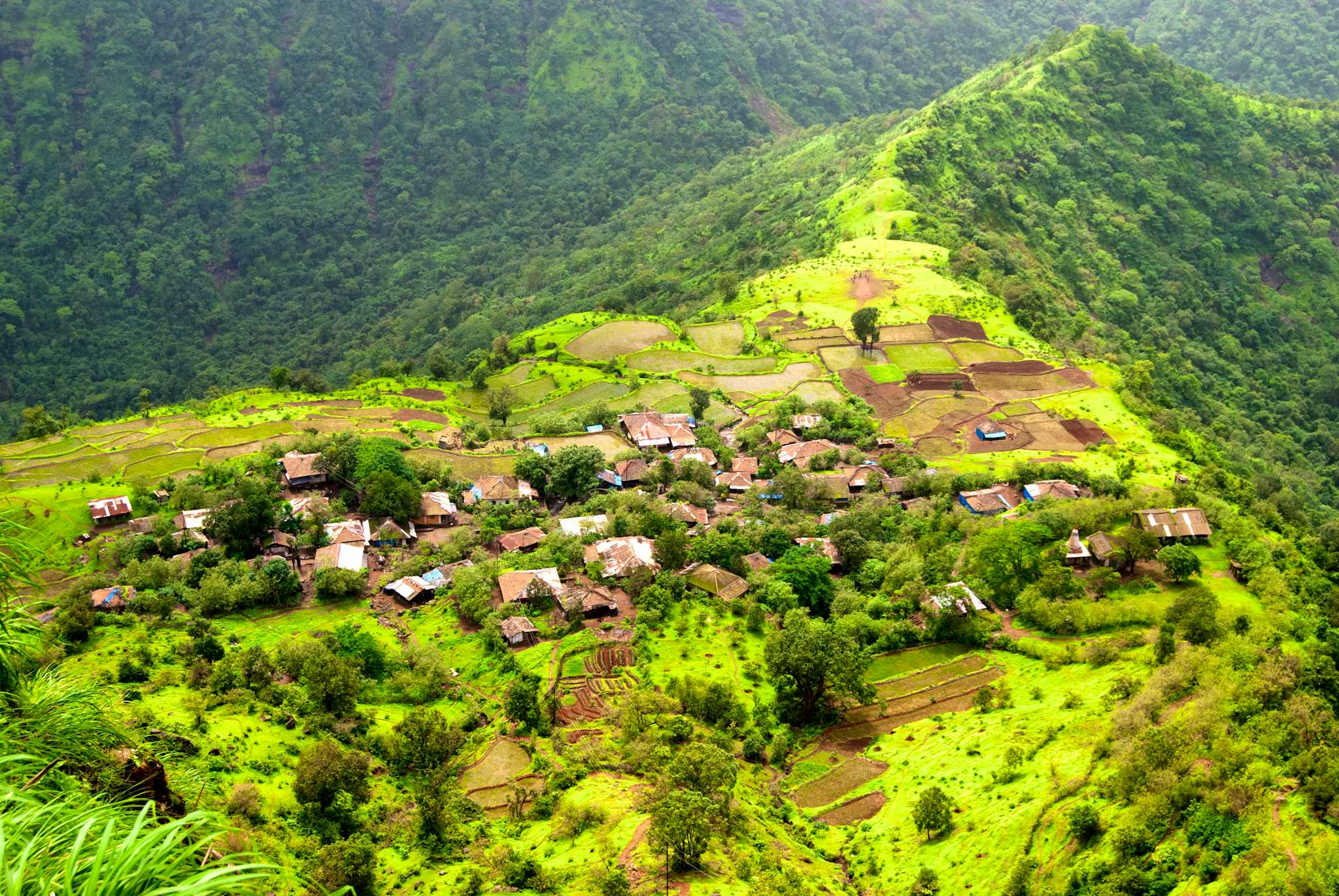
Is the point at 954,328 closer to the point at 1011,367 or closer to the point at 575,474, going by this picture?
the point at 1011,367

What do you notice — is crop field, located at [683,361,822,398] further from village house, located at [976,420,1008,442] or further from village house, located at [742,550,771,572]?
village house, located at [742,550,771,572]

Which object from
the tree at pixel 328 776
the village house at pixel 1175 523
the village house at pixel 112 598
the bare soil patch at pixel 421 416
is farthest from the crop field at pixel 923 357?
the tree at pixel 328 776


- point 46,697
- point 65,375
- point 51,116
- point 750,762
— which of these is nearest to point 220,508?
point 750,762

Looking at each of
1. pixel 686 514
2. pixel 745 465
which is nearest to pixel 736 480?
pixel 745 465

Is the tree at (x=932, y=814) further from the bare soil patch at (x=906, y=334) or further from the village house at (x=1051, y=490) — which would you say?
the bare soil patch at (x=906, y=334)

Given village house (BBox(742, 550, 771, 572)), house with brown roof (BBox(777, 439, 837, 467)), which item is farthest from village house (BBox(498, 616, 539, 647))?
house with brown roof (BBox(777, 439, 837, 467))

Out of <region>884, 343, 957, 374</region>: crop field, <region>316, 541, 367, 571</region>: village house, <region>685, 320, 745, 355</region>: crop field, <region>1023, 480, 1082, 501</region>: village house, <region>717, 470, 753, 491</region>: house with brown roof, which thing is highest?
<region>316, 541, 367, 571</region>: village house
